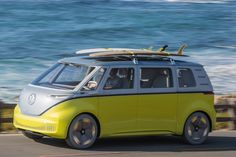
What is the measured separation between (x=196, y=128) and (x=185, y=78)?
93 centimetres

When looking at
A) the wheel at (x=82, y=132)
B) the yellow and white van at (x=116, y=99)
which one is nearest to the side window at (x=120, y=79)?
the yellow and white van at (x=116, y=99)

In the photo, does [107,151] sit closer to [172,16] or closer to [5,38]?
[5,38]

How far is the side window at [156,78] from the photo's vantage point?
1255 centimetres

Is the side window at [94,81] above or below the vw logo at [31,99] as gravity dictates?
above

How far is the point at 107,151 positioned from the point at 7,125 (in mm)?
4182

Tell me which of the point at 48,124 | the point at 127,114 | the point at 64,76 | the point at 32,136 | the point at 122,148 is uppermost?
the point at 64,76

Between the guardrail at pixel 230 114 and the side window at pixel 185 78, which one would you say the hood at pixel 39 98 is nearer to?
the side window at pixel 185 78

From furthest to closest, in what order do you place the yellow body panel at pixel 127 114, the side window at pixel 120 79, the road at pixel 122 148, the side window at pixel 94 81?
the side window at pixel 120 79 → the side window at pixel 94 81 → the yellow body panel at pixel 127 114 → the road at pixel 122 148

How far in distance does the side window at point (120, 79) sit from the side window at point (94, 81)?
0.54 ft

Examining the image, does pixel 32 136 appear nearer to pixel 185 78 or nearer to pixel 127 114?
pixel 127 114

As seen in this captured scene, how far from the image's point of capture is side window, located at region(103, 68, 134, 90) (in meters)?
12.2

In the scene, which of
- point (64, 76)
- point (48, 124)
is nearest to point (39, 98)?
point (48, 124)

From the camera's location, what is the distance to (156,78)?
12.7 metres

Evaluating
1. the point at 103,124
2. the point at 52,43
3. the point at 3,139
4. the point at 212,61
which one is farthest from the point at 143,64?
the point at 52,43
